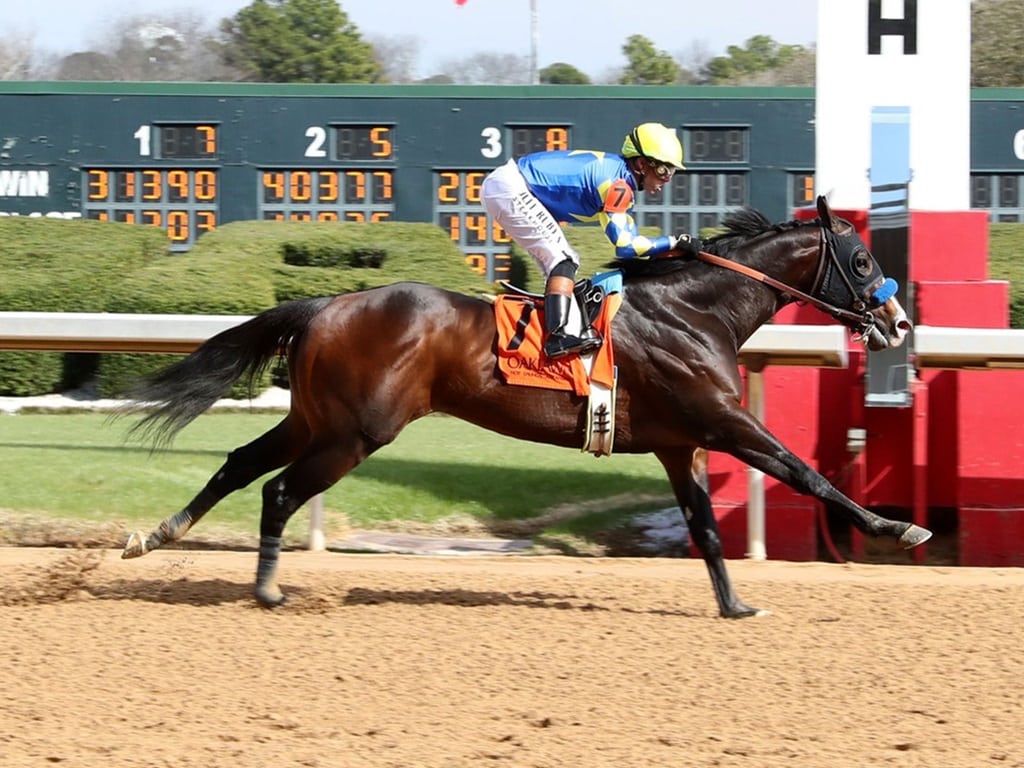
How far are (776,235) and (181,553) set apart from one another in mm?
3291

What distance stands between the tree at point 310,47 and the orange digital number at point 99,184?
29.2 metres

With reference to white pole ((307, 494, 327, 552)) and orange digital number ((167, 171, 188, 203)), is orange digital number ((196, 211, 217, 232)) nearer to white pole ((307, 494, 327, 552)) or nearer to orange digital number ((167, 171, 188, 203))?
orange digital number ((167, 171, 188, 203))

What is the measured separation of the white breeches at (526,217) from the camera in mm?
5734

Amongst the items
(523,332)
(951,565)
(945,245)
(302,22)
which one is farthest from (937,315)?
(302,22)

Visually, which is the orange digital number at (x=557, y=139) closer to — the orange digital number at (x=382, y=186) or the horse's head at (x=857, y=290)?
the orange digital number at (x=382, y=186)

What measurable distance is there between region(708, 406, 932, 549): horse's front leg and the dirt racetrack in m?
0.35

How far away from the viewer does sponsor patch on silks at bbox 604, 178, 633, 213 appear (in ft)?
18.1

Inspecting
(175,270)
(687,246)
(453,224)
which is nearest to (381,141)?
(453,224)

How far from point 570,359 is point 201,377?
162 centimetres

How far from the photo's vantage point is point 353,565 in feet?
22.0

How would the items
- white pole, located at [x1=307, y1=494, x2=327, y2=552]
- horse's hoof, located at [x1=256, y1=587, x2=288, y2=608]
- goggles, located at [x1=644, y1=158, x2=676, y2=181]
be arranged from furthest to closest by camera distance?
white pole, located at [x1=307, y1=494, x2=327, y2=552], horse's hoof, located at [x1=256, y1=587, x2=288, y2=608], goggles, located at [x1=644, y1=158, x2=676, y2=181]

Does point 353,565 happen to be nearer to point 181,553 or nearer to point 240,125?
point 181,553

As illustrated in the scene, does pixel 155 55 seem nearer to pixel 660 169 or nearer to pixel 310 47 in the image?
pixel 310 47

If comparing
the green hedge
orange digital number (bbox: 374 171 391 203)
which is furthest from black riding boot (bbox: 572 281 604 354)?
orange digital number (bbox: 374 171 391 203)
